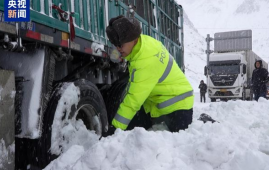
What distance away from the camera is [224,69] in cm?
1688

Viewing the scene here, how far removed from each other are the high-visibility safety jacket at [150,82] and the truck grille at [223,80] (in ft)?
46.8

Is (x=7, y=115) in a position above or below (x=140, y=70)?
below

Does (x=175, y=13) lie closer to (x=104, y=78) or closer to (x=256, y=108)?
(x=256, y=108)

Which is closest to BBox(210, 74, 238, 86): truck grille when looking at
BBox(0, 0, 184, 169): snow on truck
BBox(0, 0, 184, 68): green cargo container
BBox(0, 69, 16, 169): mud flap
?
BBox(0, 0, 184, 68): green cargo container

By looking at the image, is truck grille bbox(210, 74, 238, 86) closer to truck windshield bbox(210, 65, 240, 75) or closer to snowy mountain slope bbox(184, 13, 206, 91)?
truck windshield bbox(210, 65, 240, 75)

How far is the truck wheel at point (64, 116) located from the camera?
105 inches

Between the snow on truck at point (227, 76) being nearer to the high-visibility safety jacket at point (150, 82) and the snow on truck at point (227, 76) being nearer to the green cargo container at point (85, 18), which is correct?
the green cargo container at point (85, 18)

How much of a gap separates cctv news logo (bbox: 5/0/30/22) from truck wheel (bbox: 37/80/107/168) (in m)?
0.83

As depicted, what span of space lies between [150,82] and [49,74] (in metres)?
0.90

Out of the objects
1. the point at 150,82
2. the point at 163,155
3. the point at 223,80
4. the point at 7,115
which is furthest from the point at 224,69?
the point at 7,115

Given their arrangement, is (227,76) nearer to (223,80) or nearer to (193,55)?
(223,80)

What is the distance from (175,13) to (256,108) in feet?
10.5

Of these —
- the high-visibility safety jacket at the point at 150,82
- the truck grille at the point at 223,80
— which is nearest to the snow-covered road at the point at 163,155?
the high-visibility safety jacket at the point at 150,82

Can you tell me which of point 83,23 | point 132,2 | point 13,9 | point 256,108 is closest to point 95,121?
point 83,23
